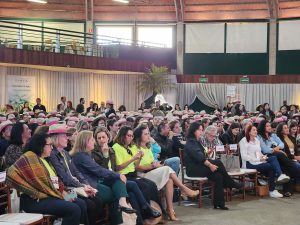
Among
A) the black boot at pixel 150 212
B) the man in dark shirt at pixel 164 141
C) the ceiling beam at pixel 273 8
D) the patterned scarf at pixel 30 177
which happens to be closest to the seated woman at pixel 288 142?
the man in dark shirt at pixel 164 141

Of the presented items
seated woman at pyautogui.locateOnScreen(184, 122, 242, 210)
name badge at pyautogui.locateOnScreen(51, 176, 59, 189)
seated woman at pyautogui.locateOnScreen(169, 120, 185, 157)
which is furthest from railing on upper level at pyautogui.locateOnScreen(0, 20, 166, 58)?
name badge at pyautogui.locateOnScreen(51, 176, 59, 189)

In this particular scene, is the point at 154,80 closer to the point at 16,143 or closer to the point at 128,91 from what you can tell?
the point at 128,91

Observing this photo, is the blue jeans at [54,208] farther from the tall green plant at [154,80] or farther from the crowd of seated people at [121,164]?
the tall green plant at [154,80]

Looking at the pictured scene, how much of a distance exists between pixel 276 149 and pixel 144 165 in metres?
3.09

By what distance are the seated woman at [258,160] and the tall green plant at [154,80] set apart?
13812 millimetres

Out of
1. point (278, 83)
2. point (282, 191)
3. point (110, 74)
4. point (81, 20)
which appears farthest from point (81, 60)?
point (282, 191)

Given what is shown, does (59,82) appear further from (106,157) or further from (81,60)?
(106,157)

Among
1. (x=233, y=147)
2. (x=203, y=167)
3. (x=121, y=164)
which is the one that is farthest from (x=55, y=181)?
(x=233, y=147)

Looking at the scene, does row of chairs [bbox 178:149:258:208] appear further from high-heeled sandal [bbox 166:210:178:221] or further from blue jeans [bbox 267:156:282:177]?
high-heeled sandal [bbox 166:210:178:221]

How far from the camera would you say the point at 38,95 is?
20109mm

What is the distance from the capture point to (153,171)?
7.27 metres

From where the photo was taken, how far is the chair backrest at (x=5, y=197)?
538cm

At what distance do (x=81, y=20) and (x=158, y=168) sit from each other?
18.9 metres

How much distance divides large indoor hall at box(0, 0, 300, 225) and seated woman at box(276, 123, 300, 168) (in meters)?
0.03
